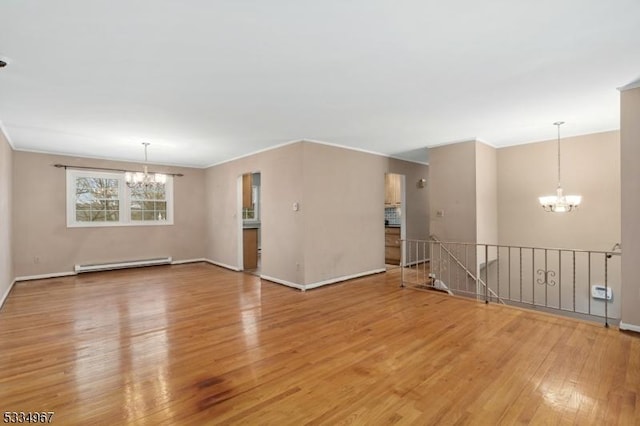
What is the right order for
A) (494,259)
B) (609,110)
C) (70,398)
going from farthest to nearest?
(494,259) < (609,110) < (70,398)

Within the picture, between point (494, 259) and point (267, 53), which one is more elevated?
point (267, 53)

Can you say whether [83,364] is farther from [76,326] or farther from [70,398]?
[76,326]

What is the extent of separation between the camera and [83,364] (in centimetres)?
275

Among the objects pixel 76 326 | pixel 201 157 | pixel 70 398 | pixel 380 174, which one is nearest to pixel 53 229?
pixel 201 157

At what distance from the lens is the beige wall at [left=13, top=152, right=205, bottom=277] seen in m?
6.11

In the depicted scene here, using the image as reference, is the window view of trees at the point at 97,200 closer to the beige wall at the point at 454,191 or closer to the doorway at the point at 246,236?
the doorway at the point at 246,236

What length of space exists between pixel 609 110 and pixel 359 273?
4.41 meters

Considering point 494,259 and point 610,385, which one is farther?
point 494,259

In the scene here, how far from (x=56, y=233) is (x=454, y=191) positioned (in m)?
7.93

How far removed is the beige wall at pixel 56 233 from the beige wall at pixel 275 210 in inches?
66.8

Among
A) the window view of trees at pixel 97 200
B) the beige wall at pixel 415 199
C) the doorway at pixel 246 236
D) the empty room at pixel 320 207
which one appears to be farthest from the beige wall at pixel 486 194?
the window view of trees at pixel 97 200

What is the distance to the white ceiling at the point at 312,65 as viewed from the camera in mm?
1973

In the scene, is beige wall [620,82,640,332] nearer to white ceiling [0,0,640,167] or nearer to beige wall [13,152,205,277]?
white ceiling [0,0,640,167]

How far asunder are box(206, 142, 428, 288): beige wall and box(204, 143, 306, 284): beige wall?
0.02 metres
